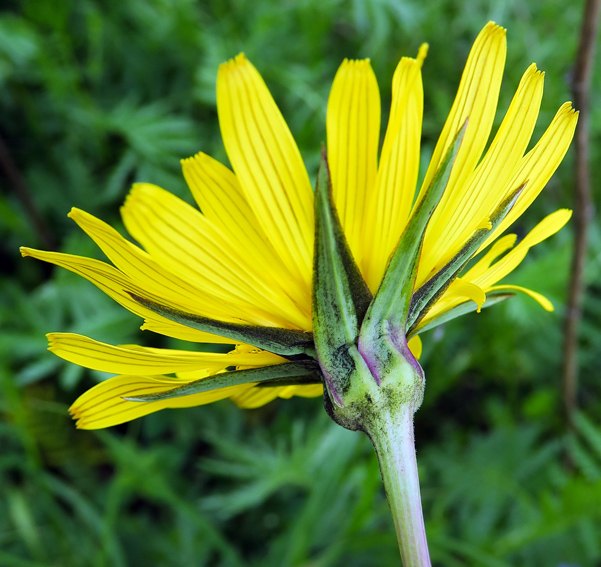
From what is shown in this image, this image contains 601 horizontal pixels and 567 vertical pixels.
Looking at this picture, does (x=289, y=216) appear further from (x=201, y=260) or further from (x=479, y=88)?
(x=479, y=88)

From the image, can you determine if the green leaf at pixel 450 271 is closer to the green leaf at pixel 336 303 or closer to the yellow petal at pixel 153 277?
the green leaf at pixel 336 303

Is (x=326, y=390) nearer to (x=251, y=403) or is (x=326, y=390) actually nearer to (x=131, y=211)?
(x=251, y=403)

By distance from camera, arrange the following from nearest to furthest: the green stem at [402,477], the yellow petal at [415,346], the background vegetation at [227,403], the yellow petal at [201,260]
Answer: the green stem at [402,477], the yellow petal at [201,260], the yellow petal at [415,346], the background vegetation at [227,403]

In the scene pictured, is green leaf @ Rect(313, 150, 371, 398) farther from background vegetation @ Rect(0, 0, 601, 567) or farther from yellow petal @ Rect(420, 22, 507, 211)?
background vegetation @ Rect(0, 0, 601, 567)

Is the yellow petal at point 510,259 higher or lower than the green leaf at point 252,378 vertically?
higher

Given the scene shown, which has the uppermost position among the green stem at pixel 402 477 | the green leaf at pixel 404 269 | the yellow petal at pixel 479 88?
the yellow petal at pixel 479 88

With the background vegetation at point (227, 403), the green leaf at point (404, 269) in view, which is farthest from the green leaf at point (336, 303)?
the background vegetation at point (227, 403)

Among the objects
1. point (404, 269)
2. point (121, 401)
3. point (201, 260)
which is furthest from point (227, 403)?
→ point (404, 269)
